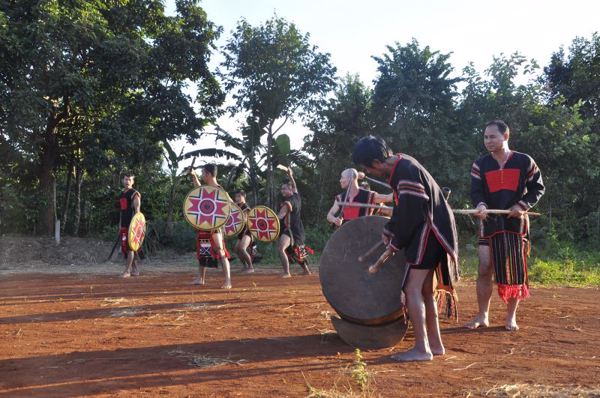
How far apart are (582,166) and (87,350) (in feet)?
56.6

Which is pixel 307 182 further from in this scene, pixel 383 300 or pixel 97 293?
pixel 383 300

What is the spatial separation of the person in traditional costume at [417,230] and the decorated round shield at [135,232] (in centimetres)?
653

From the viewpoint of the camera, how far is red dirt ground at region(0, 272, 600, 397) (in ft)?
10.7

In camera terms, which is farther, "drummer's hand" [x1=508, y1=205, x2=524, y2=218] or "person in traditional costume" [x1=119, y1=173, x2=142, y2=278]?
"person in traditional costume" [x1=119, y1=173, x2=142, y2=278]

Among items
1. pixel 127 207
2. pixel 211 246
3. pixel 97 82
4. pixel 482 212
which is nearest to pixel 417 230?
pixel 482 212

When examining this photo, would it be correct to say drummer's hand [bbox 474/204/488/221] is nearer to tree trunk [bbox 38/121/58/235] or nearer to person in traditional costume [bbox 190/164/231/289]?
person in traditional costume [bbox 190/164/231/289]

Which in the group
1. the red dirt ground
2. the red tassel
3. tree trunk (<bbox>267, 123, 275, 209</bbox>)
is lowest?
the red dirt ground

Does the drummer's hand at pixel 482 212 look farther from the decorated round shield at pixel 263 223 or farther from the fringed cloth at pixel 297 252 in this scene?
the decorated round shield at pixel 263 223

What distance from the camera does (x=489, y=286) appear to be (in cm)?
527

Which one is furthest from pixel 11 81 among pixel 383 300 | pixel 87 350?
pixel 383 300

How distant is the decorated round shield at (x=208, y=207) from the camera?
797cm

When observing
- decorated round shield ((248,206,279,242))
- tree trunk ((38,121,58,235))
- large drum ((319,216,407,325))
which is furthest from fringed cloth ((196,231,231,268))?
tree trunk ((38,121,58,235))

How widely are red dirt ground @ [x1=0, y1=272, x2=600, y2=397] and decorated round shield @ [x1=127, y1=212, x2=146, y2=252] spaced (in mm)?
2493

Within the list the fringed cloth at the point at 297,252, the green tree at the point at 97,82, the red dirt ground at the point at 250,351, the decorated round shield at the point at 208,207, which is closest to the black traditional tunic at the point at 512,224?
the red dirt ground at the point at 250,351
